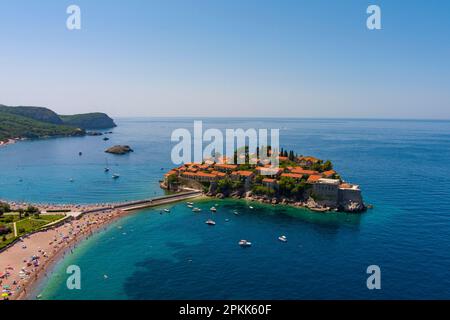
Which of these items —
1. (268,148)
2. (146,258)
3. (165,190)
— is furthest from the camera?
(268,148)

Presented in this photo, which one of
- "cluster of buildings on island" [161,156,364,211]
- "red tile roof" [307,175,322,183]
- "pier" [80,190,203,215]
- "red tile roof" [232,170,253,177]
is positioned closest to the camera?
"cluster of buildings on island" [161,156,364,211]

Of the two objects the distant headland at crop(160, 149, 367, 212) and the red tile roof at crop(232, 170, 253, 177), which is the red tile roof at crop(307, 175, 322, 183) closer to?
the distant headland at crop(160, 149, 367, 212)

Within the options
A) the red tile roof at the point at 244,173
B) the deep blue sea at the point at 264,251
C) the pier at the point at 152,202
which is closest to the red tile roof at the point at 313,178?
the deep blue sea at the point at 264,251

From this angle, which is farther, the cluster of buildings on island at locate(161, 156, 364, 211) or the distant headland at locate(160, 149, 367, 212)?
the distant headland at locate(160, 149, 367, 212)

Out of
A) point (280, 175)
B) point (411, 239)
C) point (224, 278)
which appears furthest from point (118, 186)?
point (411, 239)

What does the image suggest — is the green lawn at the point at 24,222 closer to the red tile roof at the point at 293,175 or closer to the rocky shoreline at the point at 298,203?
the rocky shoreline at the point at 298,203

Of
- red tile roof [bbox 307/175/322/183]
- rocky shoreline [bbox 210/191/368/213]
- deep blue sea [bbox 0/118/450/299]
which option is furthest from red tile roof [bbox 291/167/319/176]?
deep blue sea [bbox 0/118/450/299]

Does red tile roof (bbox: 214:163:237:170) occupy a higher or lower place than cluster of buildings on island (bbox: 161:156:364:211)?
higher
